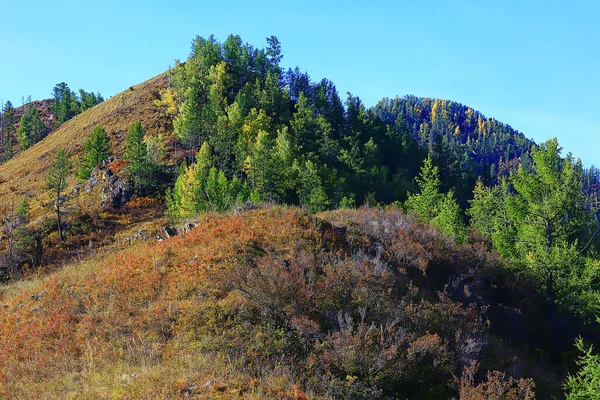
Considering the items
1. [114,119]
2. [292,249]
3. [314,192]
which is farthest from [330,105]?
[292,249]

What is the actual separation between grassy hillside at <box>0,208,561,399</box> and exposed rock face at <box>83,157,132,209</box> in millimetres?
33165

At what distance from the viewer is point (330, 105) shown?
233 ft

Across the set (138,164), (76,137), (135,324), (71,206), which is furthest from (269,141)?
(76,137)

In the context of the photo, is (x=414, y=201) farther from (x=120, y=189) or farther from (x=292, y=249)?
(x=120, y=189)

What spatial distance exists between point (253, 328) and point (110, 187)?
43347 millimetres

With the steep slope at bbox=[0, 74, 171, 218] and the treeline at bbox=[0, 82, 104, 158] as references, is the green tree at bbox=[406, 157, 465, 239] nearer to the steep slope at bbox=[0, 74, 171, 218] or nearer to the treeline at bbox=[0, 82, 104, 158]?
the steep slope at bbox=[0, 74, 171, 218]

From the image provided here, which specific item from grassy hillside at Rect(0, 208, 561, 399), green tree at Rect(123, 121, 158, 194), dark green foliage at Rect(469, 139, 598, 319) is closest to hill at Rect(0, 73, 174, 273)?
green tree at Rect(123, 121, 158, 194)

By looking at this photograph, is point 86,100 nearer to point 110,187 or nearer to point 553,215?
point 110,187

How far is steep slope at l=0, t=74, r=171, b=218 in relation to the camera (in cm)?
5266

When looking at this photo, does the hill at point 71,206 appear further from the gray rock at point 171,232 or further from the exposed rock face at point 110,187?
the gray rock at point 171,232

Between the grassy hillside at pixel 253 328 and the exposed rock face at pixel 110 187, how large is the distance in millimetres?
33165

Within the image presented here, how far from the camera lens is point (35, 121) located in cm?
8831

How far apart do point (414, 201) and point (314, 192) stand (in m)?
9.88

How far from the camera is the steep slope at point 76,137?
52656 mm
